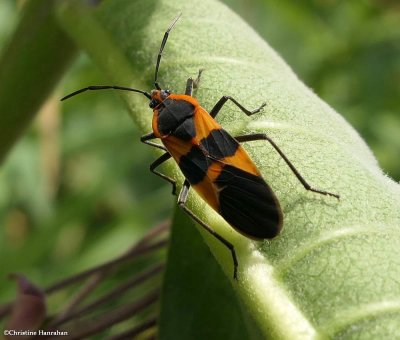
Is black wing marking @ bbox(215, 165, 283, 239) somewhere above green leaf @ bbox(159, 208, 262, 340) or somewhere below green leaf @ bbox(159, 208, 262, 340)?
above

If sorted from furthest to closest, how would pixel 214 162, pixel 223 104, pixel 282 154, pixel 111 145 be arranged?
Result: pixel 111 145, pixel 214 162, pixel 223 104, pixel 282 154

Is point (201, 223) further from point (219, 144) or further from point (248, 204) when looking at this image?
point (219, 144)

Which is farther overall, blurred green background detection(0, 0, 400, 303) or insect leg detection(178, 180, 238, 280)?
blurred green background detection(0, 0, 400, 303)

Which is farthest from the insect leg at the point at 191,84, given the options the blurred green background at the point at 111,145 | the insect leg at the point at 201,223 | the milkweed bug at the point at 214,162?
the blurred green background at the point at 111,145

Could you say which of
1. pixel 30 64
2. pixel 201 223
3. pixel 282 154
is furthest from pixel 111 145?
pixel 282 154

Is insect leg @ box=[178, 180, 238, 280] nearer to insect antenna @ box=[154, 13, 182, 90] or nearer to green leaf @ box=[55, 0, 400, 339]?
green leaf @ box=[55, 0, 400, 339]

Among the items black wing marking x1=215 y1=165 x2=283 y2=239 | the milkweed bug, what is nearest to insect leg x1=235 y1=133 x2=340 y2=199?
the milkweed bug
